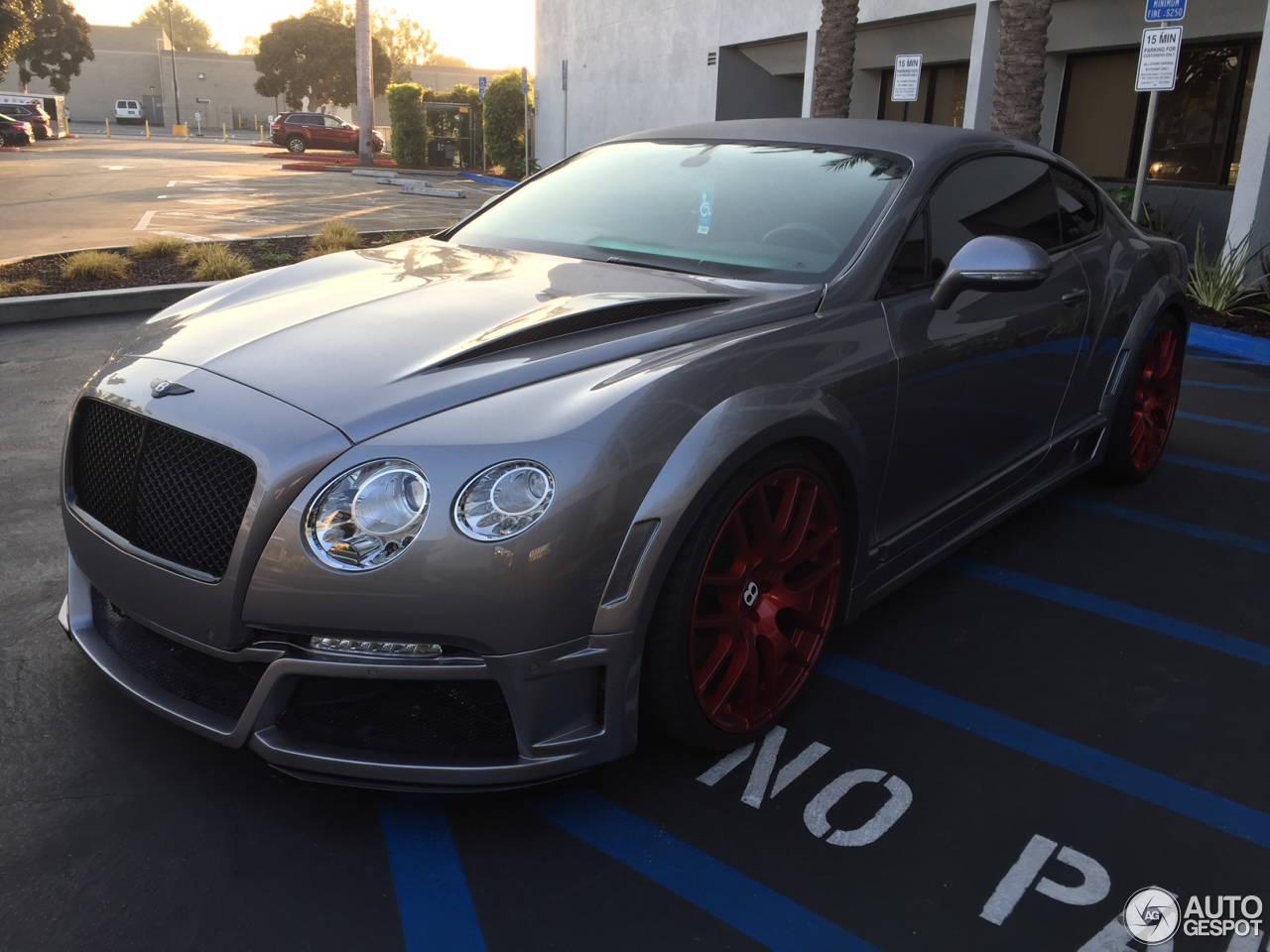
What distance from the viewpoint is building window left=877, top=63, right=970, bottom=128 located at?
53.1ft

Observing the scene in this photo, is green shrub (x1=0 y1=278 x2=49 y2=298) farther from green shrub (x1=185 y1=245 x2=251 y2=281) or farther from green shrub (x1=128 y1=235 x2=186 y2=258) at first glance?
green shrub (x1=128 y1=235 x2=186 y2=258)

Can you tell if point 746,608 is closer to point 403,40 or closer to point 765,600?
point 765,600

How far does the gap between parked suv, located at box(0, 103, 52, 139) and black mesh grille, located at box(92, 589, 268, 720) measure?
153ft

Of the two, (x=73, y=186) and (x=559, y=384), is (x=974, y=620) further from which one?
(x=73, y=186)

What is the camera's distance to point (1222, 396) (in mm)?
6762

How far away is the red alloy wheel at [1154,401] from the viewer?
4.75 metres

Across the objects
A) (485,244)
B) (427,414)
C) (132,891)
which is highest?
(485,244)

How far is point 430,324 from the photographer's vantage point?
106 inches

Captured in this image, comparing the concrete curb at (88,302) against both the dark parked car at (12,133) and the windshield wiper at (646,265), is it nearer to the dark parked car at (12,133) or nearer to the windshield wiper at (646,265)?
the windshield wiper at (646,265)

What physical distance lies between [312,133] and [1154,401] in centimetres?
4269

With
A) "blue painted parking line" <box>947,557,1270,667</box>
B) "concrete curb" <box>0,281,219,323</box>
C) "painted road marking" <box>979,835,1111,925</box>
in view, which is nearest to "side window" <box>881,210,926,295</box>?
"blue painted parking line" <box>947,557,1270,667</box>

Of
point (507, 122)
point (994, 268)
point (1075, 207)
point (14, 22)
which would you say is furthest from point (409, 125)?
point (994, 268)

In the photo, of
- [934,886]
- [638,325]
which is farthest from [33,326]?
[934,886]

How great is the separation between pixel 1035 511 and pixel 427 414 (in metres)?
3.29
